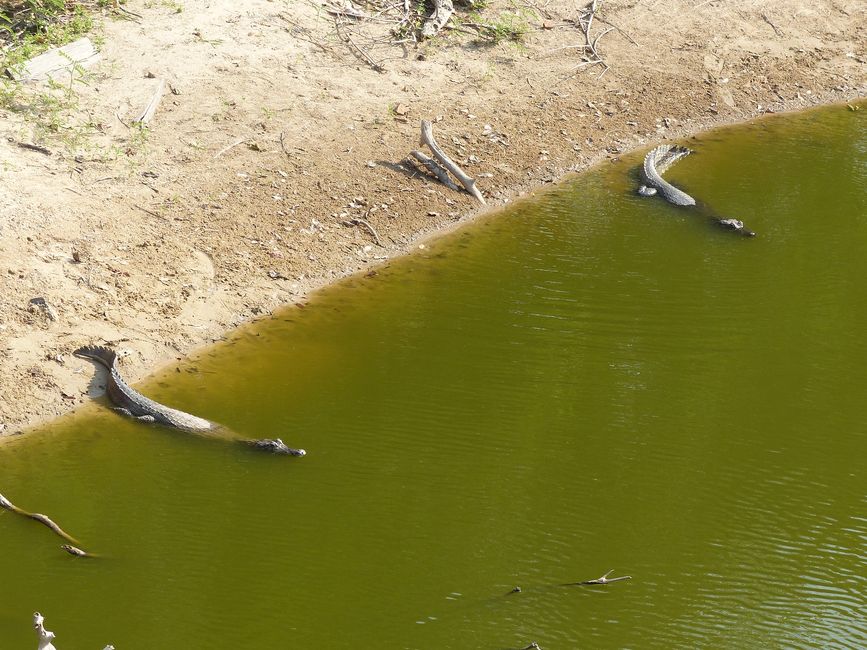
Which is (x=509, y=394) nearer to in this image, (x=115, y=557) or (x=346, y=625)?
→ (x=346, y=625)

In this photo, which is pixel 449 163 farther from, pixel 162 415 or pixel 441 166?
pixel 162 415

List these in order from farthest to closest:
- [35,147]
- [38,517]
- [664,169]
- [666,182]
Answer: [664,169] < [666,182] < [35,147] < [38,517]

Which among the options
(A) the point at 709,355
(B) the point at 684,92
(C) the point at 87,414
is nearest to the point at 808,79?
(B) the point at 684,92

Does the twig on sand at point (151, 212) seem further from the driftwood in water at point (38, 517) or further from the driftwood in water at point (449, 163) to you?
the driftwood in water at point (38, 517)

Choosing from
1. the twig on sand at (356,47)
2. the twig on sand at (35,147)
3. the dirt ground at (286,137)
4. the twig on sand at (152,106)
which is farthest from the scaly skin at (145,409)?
the twig on sand at (356,47)

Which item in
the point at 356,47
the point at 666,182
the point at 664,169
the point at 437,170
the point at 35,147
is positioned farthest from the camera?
the point at 356,47

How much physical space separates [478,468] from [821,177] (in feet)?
22.1

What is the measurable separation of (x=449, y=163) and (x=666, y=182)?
Answer: 2.50 meters

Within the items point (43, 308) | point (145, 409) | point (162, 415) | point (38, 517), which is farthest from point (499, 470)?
point (43, 308)

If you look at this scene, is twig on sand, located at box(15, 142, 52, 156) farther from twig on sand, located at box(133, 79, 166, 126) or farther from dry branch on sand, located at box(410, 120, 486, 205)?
dry branch on sand, located at box(410, 120, 486, 205)

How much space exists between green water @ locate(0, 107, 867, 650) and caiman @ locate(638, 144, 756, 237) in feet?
0.63

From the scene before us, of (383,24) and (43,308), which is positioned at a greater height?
(383,24)

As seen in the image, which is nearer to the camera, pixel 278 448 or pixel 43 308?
pixel 278 448

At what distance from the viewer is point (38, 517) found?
6676 mm
